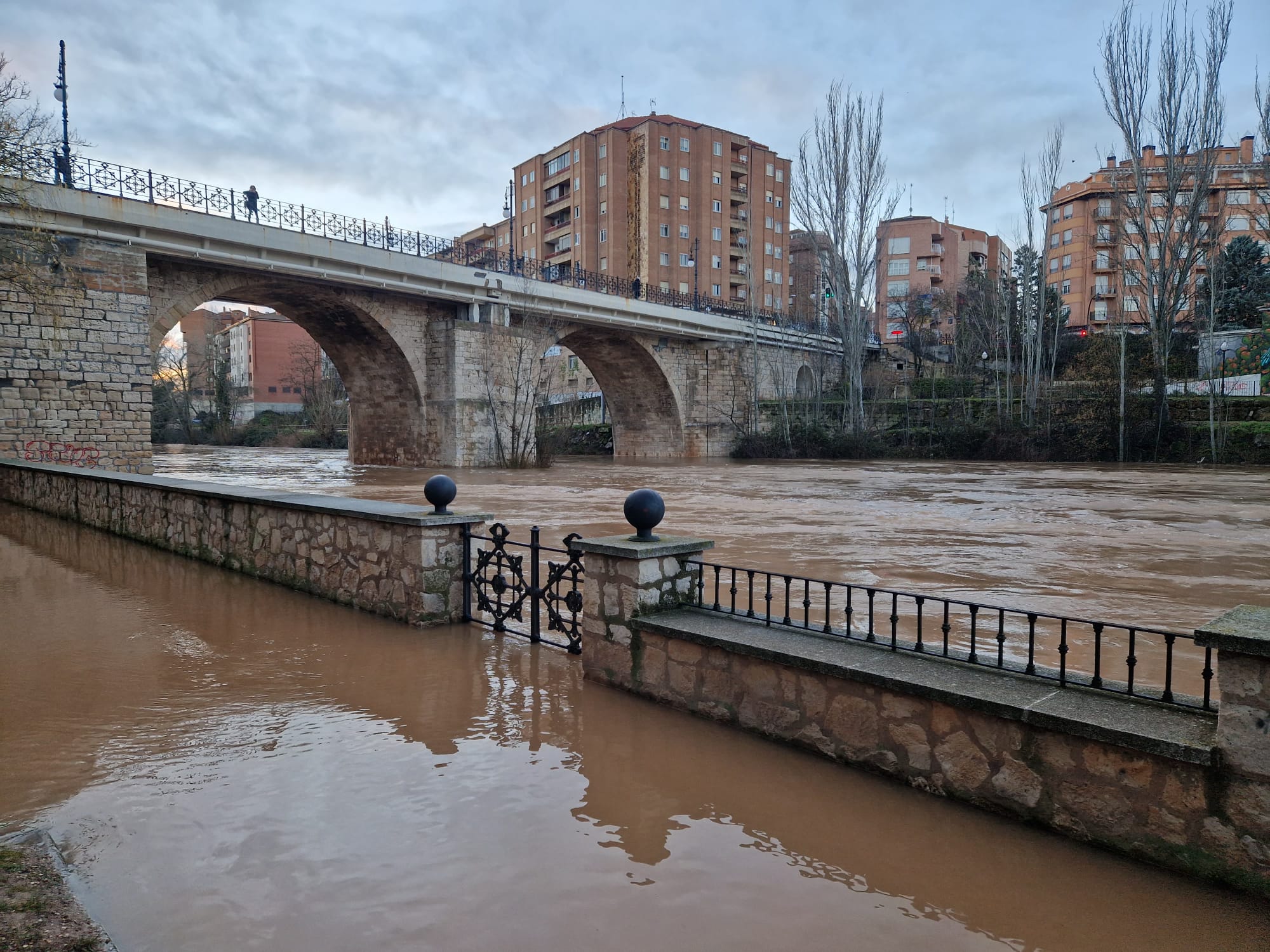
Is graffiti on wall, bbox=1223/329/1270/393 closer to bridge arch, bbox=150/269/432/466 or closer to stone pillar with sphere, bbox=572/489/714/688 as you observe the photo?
bridge arch, bbox=150/269/432/466

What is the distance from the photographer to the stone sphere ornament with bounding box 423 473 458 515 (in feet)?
18.8

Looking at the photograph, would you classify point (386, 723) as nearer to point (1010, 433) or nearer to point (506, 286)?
point (506, 286)

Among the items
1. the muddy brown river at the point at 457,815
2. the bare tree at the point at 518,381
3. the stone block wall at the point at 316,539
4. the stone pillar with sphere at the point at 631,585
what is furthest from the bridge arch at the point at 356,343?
the stone pillar with sphere at the point at 631,585

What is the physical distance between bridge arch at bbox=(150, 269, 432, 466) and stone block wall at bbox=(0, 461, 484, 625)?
41.1ft

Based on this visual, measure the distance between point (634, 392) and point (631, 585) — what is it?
35.6 m

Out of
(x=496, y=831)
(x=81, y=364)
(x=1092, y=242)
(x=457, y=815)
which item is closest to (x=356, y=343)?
(x=81, y=364)

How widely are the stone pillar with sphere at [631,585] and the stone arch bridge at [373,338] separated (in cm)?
1456

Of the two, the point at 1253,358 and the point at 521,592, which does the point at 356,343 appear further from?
the point at 1253,358

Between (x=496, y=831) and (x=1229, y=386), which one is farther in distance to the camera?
(x=1229, y=386)

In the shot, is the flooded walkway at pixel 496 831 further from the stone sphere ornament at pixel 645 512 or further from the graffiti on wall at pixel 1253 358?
the graffiti on wall at pixel 1253 358

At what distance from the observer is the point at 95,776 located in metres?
3.41

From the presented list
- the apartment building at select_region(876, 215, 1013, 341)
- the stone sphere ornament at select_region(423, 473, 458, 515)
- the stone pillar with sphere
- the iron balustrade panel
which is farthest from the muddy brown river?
the apartment building at select_region(876, 215, 1013, 341)

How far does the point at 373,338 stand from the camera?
27078 millimetres

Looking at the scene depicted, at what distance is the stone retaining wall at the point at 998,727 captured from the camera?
Result: 2.50 m
